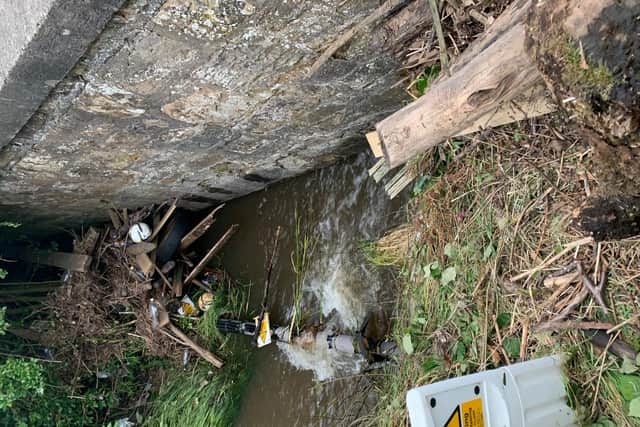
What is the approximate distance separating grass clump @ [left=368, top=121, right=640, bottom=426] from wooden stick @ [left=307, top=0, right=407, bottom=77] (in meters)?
0.82

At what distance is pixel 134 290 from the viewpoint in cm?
523

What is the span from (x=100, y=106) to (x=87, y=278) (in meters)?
2.90

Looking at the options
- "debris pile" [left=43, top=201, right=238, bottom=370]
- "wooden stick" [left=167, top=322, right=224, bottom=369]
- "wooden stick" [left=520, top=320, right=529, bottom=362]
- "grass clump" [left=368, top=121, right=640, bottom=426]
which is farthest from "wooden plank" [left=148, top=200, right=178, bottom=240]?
"wooden stick" [left=520, top=320, right=529, bottom=362]

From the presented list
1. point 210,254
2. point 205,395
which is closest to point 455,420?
point 205,395

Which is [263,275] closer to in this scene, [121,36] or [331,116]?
[331,116]

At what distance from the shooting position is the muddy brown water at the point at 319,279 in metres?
3.95

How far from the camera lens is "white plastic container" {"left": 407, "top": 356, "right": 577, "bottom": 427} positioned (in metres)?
1.93

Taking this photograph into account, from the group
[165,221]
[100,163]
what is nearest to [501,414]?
A: [100,163]

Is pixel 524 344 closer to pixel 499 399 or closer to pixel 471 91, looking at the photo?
pixel 499 399

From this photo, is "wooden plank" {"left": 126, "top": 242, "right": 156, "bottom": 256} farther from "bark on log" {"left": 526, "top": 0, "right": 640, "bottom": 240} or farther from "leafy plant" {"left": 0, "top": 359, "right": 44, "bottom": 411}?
"bark on log" {"left": 526, "top": 0, "right": 640, "bottom": 240}

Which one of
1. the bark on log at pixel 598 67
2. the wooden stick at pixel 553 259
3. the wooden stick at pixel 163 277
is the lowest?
the wooden stick at pixel 553 259

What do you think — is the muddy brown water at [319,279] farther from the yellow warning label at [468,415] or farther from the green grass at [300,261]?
the yellow warning label at [468,415]

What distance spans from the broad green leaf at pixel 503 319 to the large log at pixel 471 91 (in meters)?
1.02

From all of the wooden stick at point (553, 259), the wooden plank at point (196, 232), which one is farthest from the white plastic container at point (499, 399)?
the wooden plank at point (196, 232)
